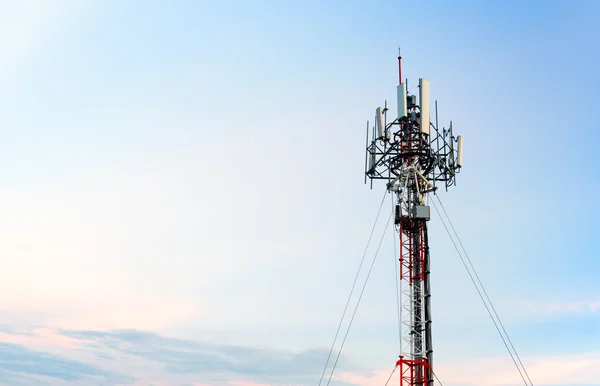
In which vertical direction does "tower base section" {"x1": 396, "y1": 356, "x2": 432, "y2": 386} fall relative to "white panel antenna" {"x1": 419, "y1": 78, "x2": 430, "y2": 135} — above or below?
below

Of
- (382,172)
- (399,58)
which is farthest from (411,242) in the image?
(399,58)

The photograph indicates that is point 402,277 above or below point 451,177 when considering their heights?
below

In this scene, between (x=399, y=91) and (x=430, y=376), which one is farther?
(x=399, y=91)

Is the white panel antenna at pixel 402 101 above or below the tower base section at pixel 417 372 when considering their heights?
above

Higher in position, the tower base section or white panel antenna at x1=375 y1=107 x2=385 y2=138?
white panel antenna at x1=375 y1=107 x2=385 y2=138

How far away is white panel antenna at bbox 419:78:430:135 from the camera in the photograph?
3290 inches

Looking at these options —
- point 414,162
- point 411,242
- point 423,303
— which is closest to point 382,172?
point 414,162

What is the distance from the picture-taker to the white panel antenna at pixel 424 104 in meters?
83.6

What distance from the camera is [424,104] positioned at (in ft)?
275

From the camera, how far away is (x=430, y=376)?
77000 millimetres

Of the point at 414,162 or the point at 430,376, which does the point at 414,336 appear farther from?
the point at 414,162

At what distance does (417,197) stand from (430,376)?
20.1 meters

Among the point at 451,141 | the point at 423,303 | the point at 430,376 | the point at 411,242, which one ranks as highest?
the point at 451,141

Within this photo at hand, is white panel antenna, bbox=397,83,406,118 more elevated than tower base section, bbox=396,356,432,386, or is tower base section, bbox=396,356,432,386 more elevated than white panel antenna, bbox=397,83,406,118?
white panel antenna, bbox=397,83,406,118
